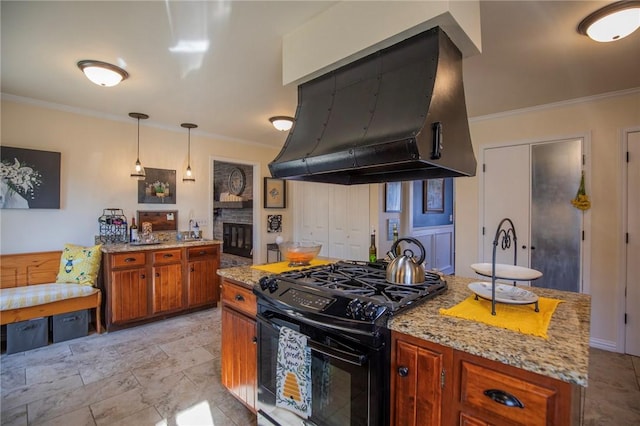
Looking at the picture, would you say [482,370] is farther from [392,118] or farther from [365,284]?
[392,118]

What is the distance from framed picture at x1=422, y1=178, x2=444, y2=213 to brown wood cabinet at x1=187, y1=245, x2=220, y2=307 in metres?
3.52

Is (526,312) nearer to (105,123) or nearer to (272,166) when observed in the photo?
(272,166)

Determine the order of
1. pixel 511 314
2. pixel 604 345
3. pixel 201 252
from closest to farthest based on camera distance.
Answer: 1. pixel 511 314
2. pixel 604 345
3. pixel 201 252

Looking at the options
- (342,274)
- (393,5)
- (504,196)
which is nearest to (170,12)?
(393,5)

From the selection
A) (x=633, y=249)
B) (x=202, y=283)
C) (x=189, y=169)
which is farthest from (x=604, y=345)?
(x=189, y=169)

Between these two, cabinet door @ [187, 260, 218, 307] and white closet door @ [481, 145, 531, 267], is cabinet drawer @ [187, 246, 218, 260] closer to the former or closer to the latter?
cabinet door @ [187, 260, 218, 307]

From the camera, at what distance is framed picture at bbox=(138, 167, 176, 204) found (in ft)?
13.5

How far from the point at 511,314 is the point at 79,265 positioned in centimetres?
390

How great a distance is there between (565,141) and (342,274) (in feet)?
10.0

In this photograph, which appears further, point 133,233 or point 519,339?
point 133,233

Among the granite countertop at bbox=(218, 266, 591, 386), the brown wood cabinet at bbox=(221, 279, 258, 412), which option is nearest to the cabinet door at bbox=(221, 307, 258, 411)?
the brown wood cabinet at bbox=(221, 279, 258, 412)

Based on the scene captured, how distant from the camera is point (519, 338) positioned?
41.9 inches

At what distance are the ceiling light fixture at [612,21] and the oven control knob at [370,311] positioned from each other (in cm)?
216

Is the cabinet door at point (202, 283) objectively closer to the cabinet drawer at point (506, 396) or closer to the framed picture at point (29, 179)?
the framed picture at point (29, 179)
